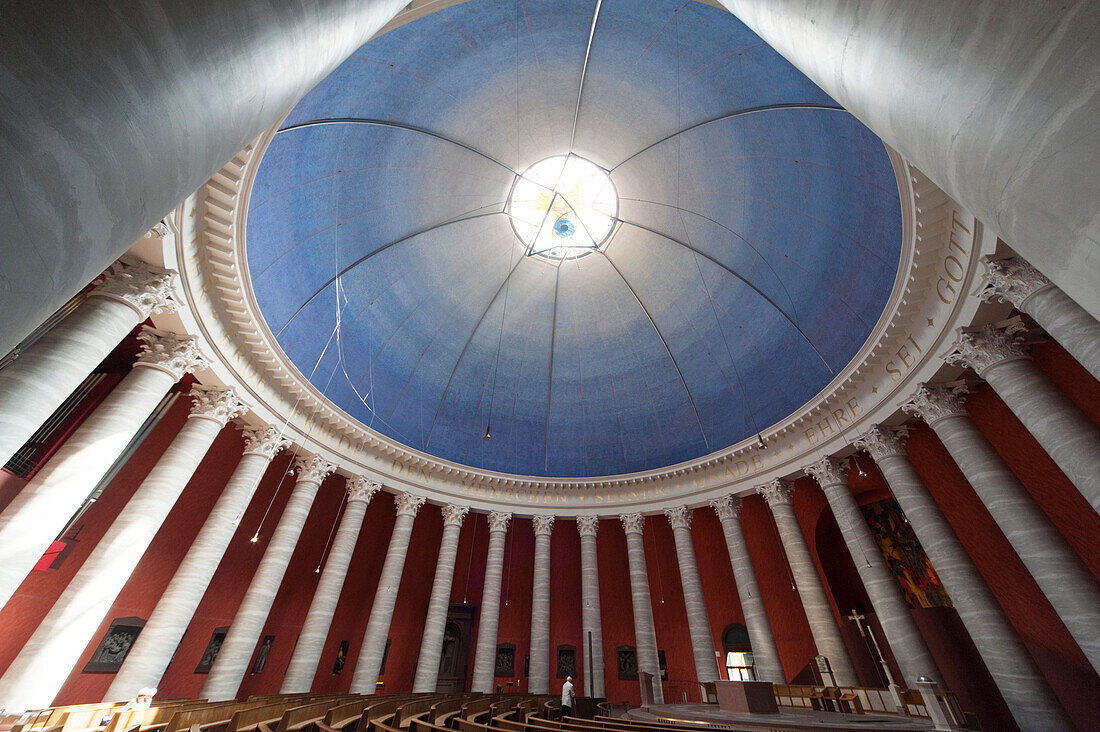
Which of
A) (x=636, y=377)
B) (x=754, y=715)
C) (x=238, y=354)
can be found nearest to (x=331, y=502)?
(x=238, y=354)

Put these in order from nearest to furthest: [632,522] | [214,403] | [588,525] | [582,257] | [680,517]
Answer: [214,403], [680,517], [632,522], [588,525], [582,257]

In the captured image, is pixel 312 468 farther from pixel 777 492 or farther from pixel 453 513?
pixel 777 492

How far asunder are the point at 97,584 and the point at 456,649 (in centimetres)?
1528

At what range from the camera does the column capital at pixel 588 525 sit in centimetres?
2144

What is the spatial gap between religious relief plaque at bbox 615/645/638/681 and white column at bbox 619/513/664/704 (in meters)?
1.87

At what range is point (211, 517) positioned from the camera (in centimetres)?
1338

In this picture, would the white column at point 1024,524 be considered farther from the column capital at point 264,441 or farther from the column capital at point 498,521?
the column capital at point 264,441

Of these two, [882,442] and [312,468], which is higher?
[882,442]

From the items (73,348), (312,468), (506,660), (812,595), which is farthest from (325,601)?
(812,595)

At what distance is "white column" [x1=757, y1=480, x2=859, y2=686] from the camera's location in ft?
46.6

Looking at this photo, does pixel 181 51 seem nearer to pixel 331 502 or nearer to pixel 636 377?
pixel 331 502

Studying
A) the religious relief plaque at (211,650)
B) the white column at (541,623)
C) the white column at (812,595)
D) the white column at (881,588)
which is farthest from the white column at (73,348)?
the white column at (812,595)

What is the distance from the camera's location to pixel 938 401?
13.0m

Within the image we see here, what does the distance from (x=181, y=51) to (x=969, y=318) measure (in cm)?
1521
